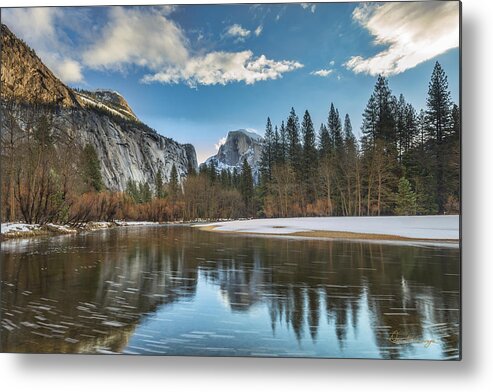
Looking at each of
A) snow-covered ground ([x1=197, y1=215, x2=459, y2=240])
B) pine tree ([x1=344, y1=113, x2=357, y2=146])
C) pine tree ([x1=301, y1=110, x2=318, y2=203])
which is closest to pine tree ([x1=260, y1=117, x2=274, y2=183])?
pine tree ([x1=301, y1=110, x2=318, y2=203])

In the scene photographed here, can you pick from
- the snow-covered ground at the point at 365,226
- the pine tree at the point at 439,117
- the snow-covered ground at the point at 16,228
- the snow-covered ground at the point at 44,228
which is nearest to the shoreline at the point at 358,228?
the snow-covered ground at the point at 365,226

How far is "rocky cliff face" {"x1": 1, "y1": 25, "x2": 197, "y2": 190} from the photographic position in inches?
109

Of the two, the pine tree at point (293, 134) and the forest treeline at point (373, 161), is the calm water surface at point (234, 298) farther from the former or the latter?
the pine tree at point (293, 134)

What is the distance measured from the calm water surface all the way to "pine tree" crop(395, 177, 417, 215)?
→ 0.97 ft

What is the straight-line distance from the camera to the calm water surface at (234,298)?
2.28 metres

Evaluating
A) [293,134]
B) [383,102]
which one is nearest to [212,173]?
[293,134]

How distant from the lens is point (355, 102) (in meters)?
2.58

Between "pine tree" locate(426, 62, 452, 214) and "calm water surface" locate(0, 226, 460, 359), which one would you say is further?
"pine tree" locate(426, 62, 452, 214)

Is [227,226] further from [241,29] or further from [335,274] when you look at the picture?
[241,29]

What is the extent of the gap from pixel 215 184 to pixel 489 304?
2.37 metres

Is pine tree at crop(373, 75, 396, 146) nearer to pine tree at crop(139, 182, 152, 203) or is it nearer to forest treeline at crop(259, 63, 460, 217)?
forest treeline at crop(259, 63, 460, 217)

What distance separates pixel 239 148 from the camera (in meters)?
2.76

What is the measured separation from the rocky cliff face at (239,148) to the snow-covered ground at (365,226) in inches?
22.2

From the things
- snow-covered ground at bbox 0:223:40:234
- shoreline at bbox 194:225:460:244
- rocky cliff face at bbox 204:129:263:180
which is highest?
rocky cliff face at bbox 204:129:263:180
